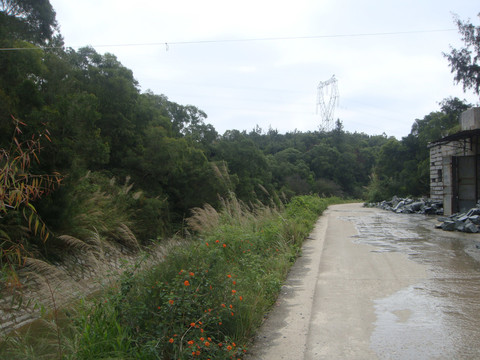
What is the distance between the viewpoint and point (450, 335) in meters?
3.97

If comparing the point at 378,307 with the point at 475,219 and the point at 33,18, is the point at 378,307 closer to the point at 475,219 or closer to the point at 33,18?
the point at 475,219

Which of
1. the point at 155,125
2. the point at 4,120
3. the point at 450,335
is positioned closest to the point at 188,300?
the point at 450,335

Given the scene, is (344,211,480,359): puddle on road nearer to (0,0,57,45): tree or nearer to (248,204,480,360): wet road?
(248,204,480,360): wet road

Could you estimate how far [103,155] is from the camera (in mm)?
20828

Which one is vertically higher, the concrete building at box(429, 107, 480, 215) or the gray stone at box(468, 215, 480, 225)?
the concrete building at box(429, 107, 480, 215)

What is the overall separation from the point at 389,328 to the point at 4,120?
12.1m

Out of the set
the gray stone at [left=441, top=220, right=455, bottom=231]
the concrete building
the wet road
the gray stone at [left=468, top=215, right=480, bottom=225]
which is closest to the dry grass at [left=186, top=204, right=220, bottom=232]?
the wet road

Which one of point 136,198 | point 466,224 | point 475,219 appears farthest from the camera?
point 136,198

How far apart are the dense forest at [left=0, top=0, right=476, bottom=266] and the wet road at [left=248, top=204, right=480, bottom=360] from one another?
8.93 feet

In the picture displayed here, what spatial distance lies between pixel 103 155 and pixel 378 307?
18402 millimetres

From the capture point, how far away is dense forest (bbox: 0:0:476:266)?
33.4ft

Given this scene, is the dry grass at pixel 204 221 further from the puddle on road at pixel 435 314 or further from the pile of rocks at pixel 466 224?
the pile of rocks at pixel 466 224

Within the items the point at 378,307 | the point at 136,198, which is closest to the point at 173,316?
the point at 378,307

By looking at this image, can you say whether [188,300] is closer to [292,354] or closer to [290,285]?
[292,354]
